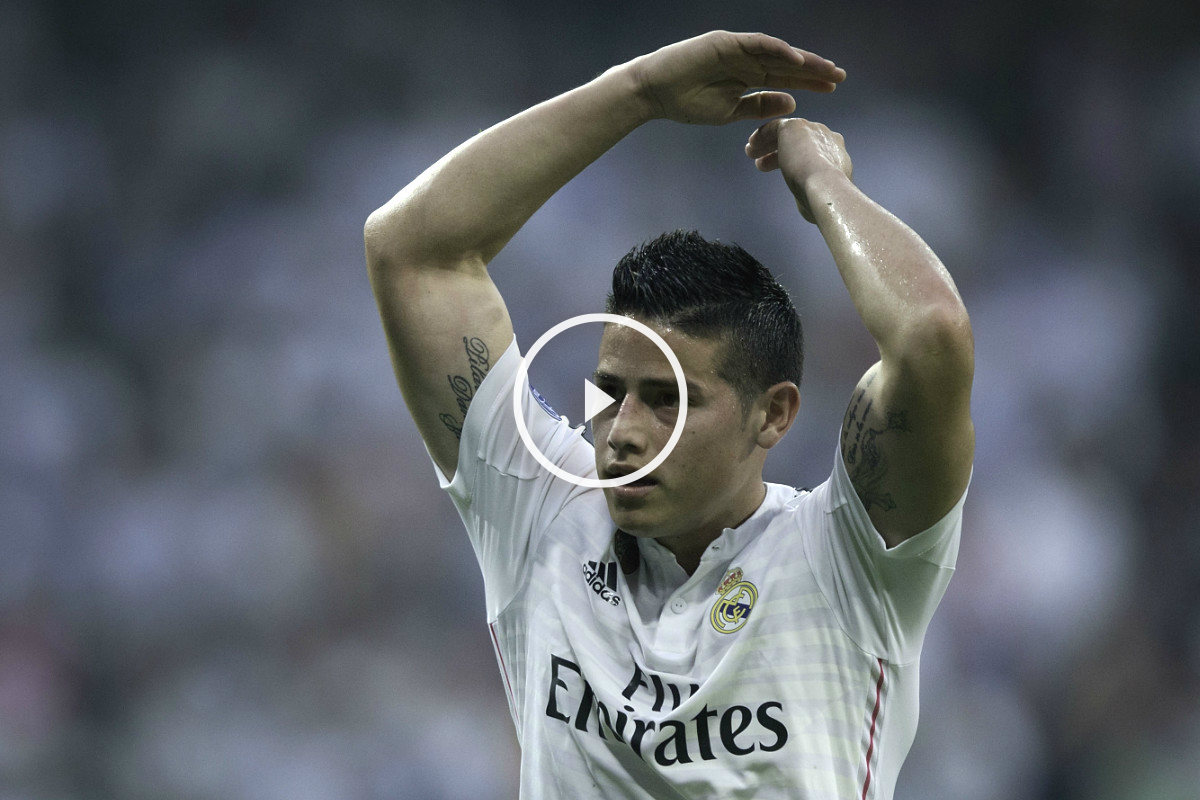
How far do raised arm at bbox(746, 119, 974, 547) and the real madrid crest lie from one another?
34 centimetres

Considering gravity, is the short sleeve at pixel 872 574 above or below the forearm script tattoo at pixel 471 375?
below

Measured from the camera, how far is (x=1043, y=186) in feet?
19.8

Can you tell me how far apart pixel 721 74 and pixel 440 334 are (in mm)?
855

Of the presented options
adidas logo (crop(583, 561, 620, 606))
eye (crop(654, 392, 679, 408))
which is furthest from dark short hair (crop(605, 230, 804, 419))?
adidas logo (crop(583, 561, 620, 606))

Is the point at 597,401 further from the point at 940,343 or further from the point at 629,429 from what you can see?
the point at 940,343

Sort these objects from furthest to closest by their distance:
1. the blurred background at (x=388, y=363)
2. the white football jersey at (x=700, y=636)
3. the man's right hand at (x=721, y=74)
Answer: the blurred background at (x=388, y=363) < the man's right hand at (x=721, y=74) < the white football jersey at (x=700, y=636)

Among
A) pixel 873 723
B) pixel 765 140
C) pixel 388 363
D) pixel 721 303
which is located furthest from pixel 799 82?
pixel 388 363

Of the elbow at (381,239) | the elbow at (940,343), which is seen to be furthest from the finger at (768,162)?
the elbow at (381,239)

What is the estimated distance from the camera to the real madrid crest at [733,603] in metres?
2.28

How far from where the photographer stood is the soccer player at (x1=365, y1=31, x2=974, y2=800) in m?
2.11

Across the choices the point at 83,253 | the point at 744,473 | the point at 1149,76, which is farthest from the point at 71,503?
the point at 1149,76

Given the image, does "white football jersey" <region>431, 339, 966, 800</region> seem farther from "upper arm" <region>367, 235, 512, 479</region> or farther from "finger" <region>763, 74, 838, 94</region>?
"finger" <region>763, 74, 838, 94</region>

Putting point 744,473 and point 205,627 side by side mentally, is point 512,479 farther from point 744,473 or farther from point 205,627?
point 205,627

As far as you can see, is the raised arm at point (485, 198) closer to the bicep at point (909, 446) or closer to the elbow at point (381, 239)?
the elbow at point (381, 239)
